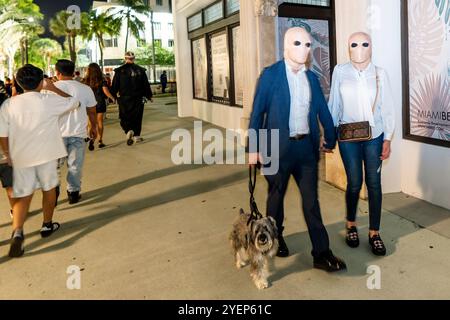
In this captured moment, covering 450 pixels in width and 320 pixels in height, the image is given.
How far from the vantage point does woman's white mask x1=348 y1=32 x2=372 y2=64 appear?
11.8ft

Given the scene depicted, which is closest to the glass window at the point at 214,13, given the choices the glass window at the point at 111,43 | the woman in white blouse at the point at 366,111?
the woman in white blouse at the point at 366,111

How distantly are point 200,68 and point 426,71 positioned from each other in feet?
32.6

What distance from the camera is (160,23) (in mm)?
76438

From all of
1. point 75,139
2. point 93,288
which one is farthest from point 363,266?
point 75,139

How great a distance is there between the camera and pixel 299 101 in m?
3.42

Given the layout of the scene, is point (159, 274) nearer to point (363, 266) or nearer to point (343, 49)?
point (363, 266)

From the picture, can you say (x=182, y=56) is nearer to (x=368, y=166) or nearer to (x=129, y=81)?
(x=129, y=81)

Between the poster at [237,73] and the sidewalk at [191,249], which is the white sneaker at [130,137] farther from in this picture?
the sidewalk at [191,249]

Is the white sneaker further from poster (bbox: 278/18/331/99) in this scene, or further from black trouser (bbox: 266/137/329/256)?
black trouser (bbox: 266/137/329/256)

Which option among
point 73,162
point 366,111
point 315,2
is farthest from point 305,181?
point 315,2

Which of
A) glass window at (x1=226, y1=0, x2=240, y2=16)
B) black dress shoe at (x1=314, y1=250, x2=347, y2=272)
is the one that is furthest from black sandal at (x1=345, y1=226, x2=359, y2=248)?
glass window at (x1=226, y1=0, x2=240, y2=16)

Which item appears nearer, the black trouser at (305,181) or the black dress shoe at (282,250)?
the black trouser at (305,181)

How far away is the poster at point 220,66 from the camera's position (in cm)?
1183

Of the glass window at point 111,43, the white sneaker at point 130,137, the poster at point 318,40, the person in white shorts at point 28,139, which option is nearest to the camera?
the person in white shorts at point 28,139
